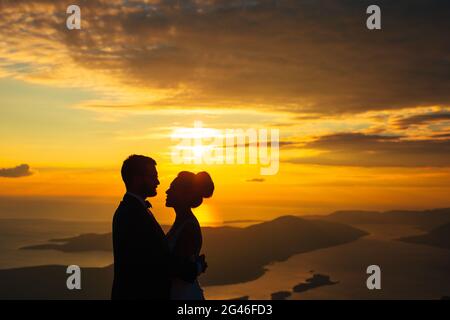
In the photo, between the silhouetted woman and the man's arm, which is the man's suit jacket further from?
the silhouetted woman

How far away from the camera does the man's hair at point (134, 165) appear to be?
4750mm

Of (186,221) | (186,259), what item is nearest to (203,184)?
(186,221)

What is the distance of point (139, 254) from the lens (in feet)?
15.4

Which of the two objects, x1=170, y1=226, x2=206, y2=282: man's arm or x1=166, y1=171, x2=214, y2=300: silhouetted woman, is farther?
x1=166, y1=171, x2=214, y2=300: silhouetted woman

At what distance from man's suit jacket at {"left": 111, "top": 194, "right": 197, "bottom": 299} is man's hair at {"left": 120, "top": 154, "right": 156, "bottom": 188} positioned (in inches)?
7.9

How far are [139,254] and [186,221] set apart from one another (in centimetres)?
62

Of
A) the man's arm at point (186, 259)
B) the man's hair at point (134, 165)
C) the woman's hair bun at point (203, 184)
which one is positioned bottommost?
the man's arm at point (186, 259)

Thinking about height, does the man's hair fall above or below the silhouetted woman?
above

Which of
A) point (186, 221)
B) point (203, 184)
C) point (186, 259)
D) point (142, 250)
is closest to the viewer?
point (142, 250)

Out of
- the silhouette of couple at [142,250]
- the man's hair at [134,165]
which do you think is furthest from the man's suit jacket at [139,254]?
the man's hair at [134,165]

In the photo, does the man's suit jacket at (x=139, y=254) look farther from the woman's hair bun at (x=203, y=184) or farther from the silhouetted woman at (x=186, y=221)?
the woman's hair bun at (x=203, y=184)

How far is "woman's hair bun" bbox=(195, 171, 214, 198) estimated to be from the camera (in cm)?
520

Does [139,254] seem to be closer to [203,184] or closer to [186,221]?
[186,221]

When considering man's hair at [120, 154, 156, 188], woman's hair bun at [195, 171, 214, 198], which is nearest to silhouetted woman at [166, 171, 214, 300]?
woman's hair bun at [195, 171, 214, 198]
